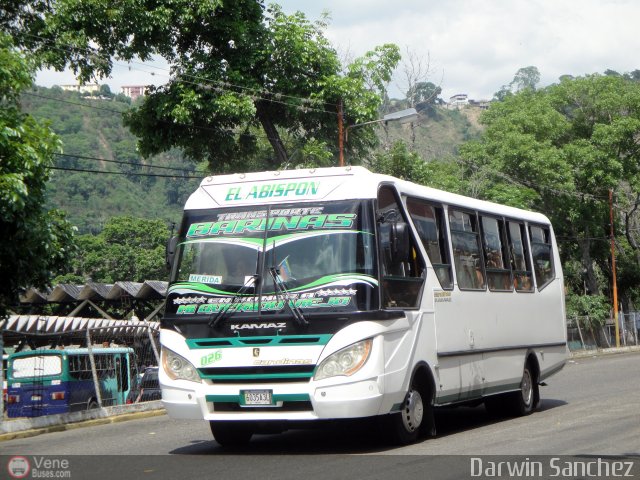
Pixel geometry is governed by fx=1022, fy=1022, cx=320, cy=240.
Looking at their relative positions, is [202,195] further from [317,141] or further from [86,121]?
[86,121]

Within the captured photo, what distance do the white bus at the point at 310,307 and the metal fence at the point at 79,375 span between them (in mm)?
8922

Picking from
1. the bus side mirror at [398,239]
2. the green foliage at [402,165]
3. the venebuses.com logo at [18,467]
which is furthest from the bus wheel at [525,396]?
the green foliage at [402,165]

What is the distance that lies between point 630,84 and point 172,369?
148 feet

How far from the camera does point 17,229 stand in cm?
1523

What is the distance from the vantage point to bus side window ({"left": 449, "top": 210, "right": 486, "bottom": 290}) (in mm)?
13695

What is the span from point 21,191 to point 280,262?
4.76 m

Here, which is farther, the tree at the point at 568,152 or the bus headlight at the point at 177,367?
the tree at the point at 568,152

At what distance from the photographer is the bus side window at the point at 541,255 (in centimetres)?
1702

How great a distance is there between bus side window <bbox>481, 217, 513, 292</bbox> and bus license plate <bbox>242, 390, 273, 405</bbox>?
16.2 feet

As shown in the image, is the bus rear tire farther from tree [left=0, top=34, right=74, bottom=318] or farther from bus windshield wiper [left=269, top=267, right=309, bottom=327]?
tree [left=0, top=34, right=74, bottom=318]

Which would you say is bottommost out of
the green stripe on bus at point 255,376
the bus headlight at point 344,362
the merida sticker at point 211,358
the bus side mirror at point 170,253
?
the green stripe on bus at point 255,376

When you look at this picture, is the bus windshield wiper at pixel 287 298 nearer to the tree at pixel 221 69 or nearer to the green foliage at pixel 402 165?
the tree at pixel 221 69

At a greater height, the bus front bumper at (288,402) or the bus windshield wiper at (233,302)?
the bus windshield wiper at (233,302)

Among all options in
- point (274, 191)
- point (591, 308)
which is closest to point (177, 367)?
point (274, 191)
